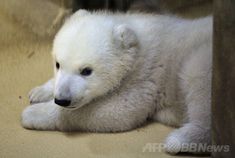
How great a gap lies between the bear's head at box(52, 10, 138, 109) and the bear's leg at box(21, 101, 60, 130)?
173mm

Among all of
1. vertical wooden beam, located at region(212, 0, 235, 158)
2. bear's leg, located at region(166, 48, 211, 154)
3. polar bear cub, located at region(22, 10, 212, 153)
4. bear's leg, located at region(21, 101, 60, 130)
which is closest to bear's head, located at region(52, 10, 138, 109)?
polar bear cub, located at region(22, 10, 212, 153)

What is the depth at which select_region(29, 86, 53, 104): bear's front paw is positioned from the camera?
2.75m

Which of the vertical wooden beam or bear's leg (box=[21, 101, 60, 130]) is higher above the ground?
the vertical wooden beam

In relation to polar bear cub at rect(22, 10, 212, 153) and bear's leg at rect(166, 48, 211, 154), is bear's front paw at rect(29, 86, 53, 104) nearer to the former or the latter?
polar bear cub at rect(22, 10, 212, 153)

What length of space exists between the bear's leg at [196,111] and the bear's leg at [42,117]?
0.56 metres

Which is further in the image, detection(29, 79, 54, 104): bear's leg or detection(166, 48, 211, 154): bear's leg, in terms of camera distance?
detection(29, 79, 54, 104): bear's leg

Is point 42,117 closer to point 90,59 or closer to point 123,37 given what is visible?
point 90,59

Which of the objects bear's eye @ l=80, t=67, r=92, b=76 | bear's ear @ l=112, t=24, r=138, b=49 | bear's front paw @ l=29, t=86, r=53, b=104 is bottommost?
bear's front paw @ l=29, t=86, r=53, b=104

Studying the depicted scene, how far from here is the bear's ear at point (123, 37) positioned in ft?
7.86

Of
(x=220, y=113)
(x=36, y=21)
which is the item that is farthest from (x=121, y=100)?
(x=36, y=21)

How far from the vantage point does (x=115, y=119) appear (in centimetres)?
243

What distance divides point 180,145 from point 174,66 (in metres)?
0.41

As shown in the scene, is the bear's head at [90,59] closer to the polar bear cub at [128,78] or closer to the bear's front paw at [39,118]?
the polar bear cub at [128,78]

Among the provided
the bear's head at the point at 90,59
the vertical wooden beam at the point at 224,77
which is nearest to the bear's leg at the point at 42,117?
the bear's head at the point at 90,59
